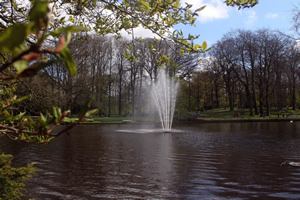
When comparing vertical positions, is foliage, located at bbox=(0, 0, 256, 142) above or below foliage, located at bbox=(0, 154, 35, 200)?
above

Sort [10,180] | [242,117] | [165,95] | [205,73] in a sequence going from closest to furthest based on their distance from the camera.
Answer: [10,180] < [165,95] < [242,117] < [205,73]

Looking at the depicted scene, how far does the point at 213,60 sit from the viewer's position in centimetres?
3931

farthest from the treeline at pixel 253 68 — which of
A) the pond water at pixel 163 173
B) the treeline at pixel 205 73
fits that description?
the pond water at pixel 163 173

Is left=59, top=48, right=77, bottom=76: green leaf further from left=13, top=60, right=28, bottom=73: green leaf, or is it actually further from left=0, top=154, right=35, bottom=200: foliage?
left=0, top=154, right=35, bottom=200: foliage

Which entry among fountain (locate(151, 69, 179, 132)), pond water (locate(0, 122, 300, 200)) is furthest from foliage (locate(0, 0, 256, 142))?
fountain (locate(151, 69, 179, 132))

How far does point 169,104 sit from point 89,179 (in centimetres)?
2357

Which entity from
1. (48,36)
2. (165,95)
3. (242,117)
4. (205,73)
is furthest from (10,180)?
(205,73)

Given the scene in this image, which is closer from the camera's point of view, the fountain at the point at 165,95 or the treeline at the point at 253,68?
the fountain at the point at 165,95

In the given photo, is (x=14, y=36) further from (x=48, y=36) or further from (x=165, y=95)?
(x=165, y=95)

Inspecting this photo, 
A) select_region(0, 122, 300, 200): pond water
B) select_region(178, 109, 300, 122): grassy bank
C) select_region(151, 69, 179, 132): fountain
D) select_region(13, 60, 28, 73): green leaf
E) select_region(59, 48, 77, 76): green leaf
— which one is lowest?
select_region(0, 122, 300, 200): pond water

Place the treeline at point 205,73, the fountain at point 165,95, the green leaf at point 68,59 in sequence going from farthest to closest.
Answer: the treeline at point 205,73 < the fountain at point 165,95 < the green leaf at point 68,59

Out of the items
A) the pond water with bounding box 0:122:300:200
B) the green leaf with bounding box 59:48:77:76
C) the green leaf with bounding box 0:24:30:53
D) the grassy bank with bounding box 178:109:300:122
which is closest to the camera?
the green leaf with bounding box 0:24:30:53

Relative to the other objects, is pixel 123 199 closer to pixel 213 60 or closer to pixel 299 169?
pixel 299 169

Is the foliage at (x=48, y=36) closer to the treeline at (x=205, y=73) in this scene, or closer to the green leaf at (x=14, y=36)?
the green leaf at (x=14, y=36)
